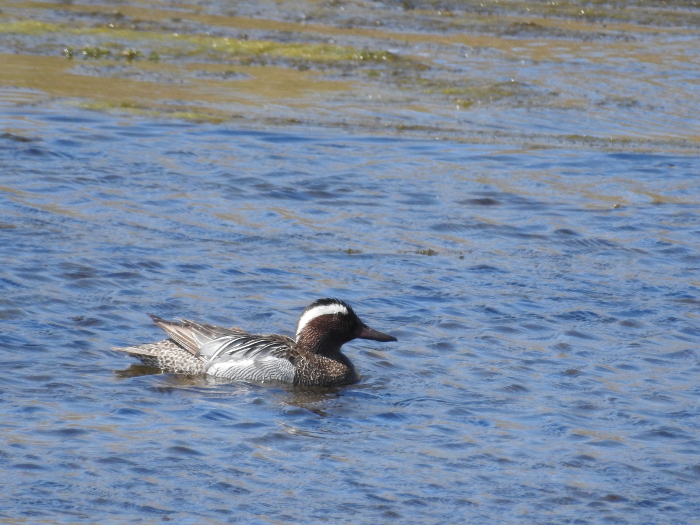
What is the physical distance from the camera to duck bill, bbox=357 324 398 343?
30.2 feet

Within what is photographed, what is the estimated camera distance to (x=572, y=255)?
472 inches

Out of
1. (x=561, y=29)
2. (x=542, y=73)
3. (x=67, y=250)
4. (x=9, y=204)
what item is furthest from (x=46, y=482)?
(x=561, y=29)

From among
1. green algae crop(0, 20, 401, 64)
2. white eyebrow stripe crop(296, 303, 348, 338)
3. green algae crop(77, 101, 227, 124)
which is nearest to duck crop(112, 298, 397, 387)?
white eyebrow stripe crop(296, 303, 348, 338)

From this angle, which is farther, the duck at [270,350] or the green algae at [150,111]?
the green algae at [150,111]

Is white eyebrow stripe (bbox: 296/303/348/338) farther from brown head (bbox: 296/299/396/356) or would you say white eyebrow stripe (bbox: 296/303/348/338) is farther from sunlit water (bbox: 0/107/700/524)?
sunlit water (bbox: 0/107/700/524)

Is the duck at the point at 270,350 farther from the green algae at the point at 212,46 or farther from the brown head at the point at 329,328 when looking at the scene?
the green algae at the point at 212,46

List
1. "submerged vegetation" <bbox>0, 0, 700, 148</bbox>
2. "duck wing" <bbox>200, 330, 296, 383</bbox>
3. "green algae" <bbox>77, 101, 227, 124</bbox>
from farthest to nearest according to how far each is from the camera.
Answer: "submerged vegetation" <bbox>0, 0, 700, 148</bbox>, "green algae" <bbox>77, 101, 227, 124</bbox>, "duck wing" <bbox>200, 330, 296, 383</bbox>

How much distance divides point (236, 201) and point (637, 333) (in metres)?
4.87

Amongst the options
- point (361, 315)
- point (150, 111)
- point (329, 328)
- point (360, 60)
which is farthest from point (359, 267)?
point (360, 60)

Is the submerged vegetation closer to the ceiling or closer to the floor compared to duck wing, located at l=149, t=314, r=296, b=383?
closer to the ceiling

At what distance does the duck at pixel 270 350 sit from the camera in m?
8.88

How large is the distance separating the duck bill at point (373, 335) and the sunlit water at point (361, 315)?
0.73 ft

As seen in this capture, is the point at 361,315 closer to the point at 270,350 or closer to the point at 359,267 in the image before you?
the point at 359,267

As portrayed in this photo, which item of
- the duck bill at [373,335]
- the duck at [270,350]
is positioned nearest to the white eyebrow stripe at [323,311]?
the duck at [270,350]
